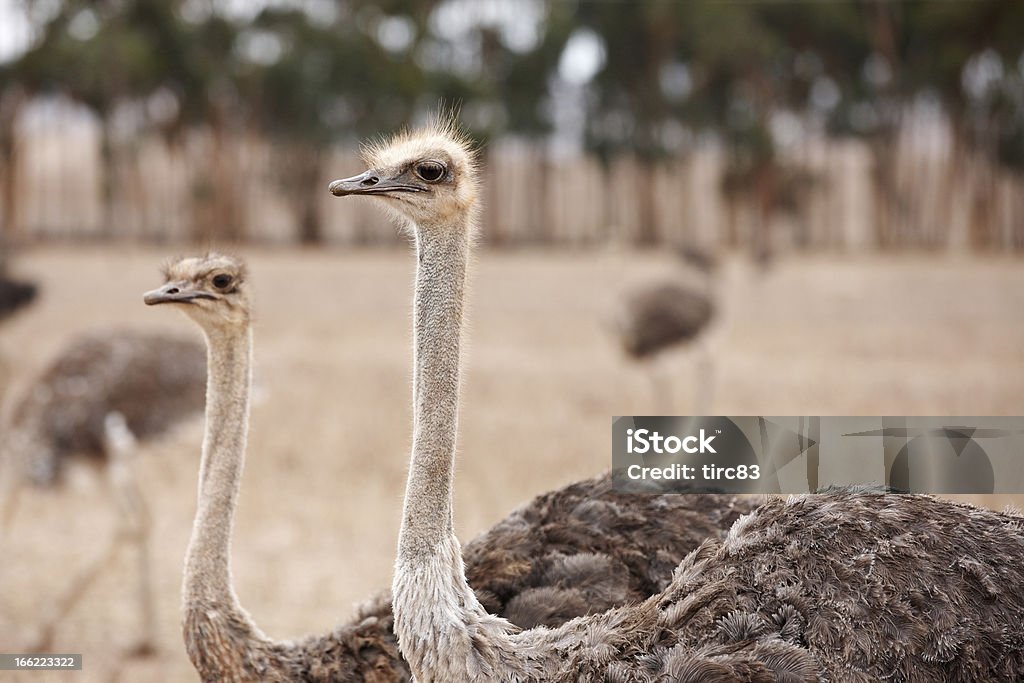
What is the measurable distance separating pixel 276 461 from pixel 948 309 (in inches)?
427

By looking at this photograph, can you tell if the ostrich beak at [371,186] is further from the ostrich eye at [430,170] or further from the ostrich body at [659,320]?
the ostrich body at [659,320]

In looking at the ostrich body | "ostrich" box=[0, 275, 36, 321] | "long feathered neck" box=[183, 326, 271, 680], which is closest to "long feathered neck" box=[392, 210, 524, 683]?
"long feathered neck" box=[183, 326, 271, 680]

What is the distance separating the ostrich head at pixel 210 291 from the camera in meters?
2.88

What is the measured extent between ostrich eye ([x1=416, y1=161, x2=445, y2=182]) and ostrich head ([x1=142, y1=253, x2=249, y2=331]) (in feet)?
2.66

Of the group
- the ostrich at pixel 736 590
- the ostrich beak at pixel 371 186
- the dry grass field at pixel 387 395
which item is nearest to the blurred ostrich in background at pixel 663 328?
the dry grass field at pixel 387 395

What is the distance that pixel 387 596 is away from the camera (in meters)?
2.72

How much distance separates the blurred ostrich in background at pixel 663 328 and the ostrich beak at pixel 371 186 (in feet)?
21.5

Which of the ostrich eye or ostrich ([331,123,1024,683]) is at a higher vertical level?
the ostrich eye

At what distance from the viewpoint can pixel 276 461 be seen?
7.27 m

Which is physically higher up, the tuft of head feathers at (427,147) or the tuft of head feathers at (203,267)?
the tuft of head feathers at (427,147)

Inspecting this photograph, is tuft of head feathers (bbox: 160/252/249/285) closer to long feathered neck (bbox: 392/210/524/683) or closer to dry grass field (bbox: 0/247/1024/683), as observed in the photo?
dry grass field (bbox: 0/247/1024/683)

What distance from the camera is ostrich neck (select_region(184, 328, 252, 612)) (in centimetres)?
268

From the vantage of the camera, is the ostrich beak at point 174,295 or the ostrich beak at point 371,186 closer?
the ostrich beak at point 371,186

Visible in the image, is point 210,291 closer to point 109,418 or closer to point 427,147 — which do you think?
point 427,147
